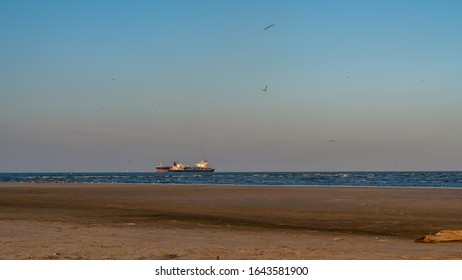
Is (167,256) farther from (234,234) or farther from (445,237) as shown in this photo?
(445,237)

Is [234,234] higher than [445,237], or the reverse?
[445,237]

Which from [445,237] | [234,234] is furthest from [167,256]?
[445,237]

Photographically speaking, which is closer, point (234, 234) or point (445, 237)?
point (445, 237)

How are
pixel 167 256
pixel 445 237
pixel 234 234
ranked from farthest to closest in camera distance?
pixel 234 234 < pixel 445 237 < pixel 167 256

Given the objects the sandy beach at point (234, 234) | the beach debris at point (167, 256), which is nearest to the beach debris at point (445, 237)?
the sandy beach at point (234, 234)

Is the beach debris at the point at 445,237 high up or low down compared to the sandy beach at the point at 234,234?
up

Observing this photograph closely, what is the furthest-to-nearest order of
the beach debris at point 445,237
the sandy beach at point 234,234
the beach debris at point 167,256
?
the beach debris at point 445,237 → the sandy beach at point 234,234 → the beach debris at point 167,256

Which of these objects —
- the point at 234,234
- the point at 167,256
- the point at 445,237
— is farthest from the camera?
the point at 234,234

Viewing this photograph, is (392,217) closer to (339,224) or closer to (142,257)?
(339,224)

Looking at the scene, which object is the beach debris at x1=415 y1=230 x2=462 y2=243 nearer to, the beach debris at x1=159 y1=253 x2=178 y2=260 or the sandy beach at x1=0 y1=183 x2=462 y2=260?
the sandy beach at x1=0 y1=183 x2=462 y2=260

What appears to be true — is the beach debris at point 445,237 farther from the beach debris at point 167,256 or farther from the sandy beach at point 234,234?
the beach debris at point 167,256

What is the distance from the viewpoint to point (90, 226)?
2066cm
